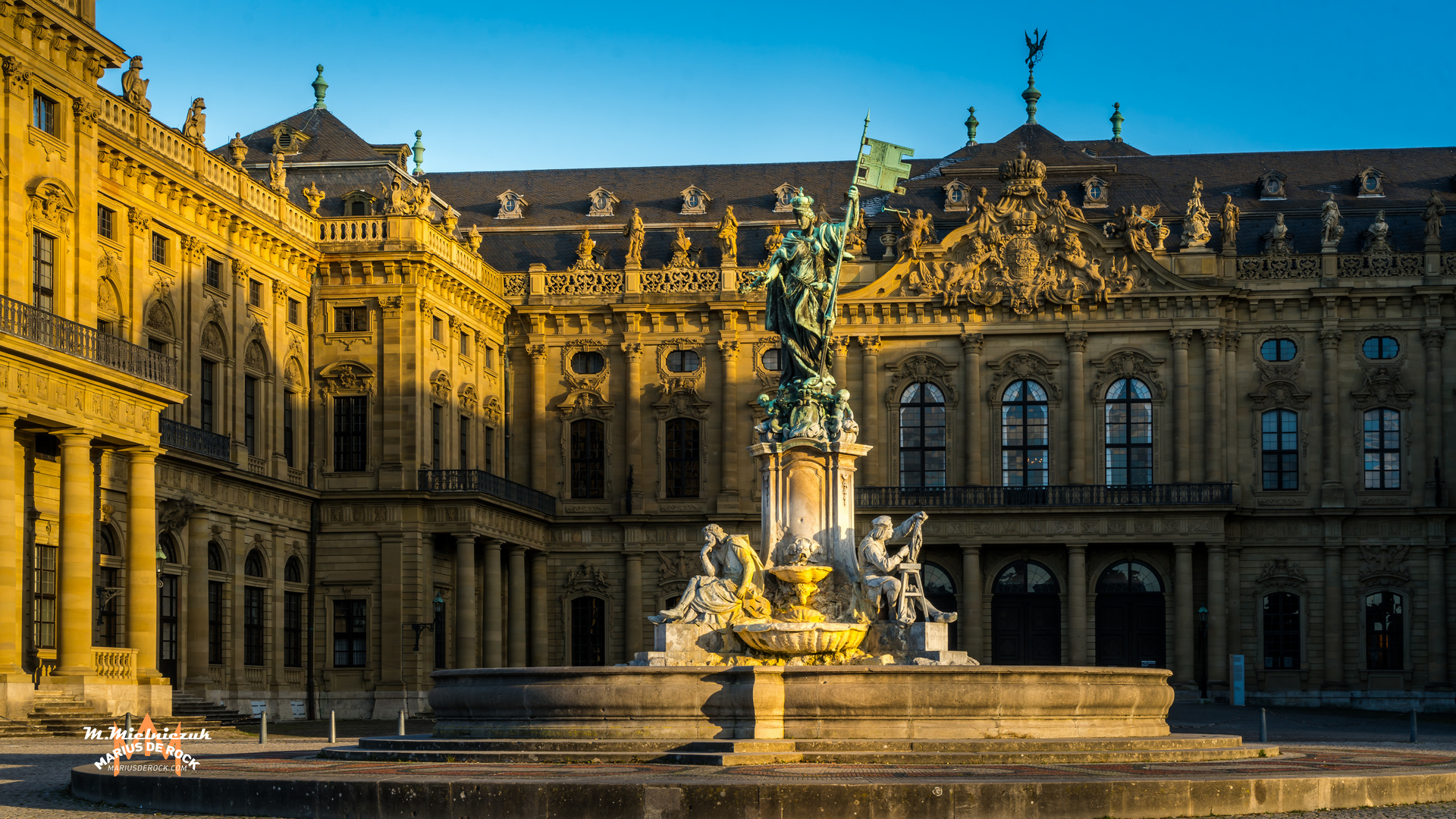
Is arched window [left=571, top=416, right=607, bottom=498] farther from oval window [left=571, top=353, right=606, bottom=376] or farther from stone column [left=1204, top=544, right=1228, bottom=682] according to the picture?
stone column [left=1204, top=544, right=1228, bottom=682]

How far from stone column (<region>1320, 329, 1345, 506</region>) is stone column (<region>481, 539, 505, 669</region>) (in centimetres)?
2487

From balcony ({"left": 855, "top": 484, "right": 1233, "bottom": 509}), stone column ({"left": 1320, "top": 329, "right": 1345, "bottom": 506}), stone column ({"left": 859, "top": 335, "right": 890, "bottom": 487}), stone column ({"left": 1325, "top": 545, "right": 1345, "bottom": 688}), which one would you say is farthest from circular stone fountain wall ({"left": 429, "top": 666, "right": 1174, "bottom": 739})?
stone column ({"left": 1320, "top": 329, "right": 1345, "bottom": 506})

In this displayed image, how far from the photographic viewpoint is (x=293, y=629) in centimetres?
5094

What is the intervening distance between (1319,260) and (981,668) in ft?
135

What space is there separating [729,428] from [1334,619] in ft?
63.2

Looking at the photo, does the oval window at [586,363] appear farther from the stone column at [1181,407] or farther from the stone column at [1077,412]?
the stone column at [1181,407]

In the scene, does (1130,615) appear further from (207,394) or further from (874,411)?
(207,394)

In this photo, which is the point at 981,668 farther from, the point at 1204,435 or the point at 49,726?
the point at 1204,435

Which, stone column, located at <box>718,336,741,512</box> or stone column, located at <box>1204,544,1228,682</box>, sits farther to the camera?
stone column, located at <box>718,336,741,512</box>

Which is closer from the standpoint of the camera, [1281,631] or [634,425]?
[1281,631]

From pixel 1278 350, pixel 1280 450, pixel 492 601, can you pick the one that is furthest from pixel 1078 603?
pixel 492 601

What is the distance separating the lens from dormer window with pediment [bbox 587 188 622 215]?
65.1 meters

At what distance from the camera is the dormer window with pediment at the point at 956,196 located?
207 feet

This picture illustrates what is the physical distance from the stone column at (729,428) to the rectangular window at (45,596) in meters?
27.0
